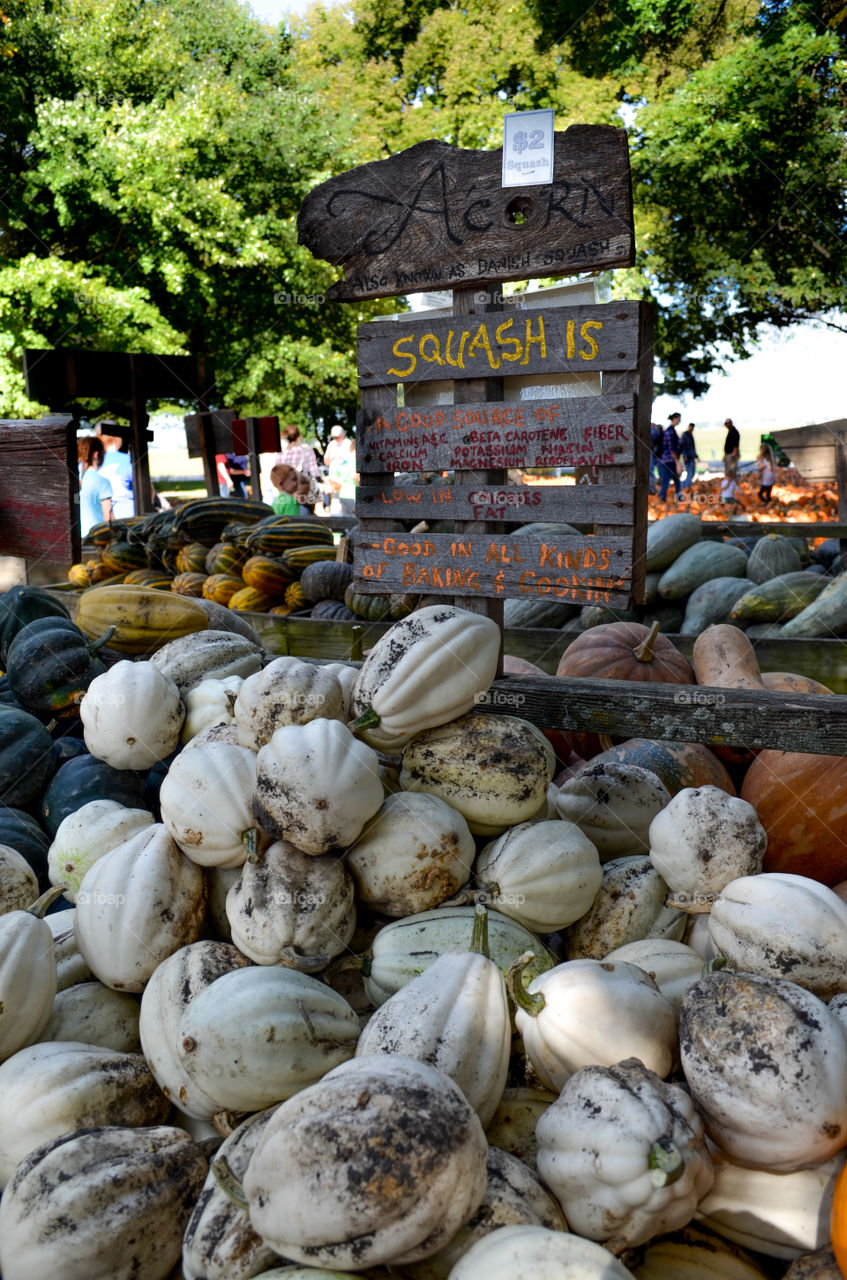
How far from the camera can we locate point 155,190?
57.1 ft

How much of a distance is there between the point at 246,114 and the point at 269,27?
592cm

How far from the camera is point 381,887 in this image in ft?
6.94

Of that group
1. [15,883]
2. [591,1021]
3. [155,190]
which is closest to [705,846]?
[591,1021]

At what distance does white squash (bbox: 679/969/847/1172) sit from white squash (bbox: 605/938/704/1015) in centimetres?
32

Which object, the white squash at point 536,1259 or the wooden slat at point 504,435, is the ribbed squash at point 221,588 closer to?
the wooden slat at point 504,435

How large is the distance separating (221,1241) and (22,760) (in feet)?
6.73

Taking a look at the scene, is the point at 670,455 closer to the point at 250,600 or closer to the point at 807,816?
the point at 250,600

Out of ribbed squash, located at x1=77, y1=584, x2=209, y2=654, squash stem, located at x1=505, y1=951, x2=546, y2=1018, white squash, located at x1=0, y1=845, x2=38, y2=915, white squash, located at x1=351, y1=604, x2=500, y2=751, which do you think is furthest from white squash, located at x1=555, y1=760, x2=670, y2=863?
ribbed squash, located at x1=77, y1=584, x2=209, y2=654

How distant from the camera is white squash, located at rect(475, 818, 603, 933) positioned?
→ 2.14 meters

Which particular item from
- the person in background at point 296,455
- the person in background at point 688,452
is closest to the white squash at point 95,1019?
the person in background at point 296,455

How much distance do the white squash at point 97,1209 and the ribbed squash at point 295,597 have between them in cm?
549

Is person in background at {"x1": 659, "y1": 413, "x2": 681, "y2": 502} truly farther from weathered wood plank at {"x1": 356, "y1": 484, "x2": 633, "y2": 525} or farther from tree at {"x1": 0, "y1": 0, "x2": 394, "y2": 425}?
weathered wood plank at {"x1": 356, "y1": 484, "x2": 633, "y2": 525}
